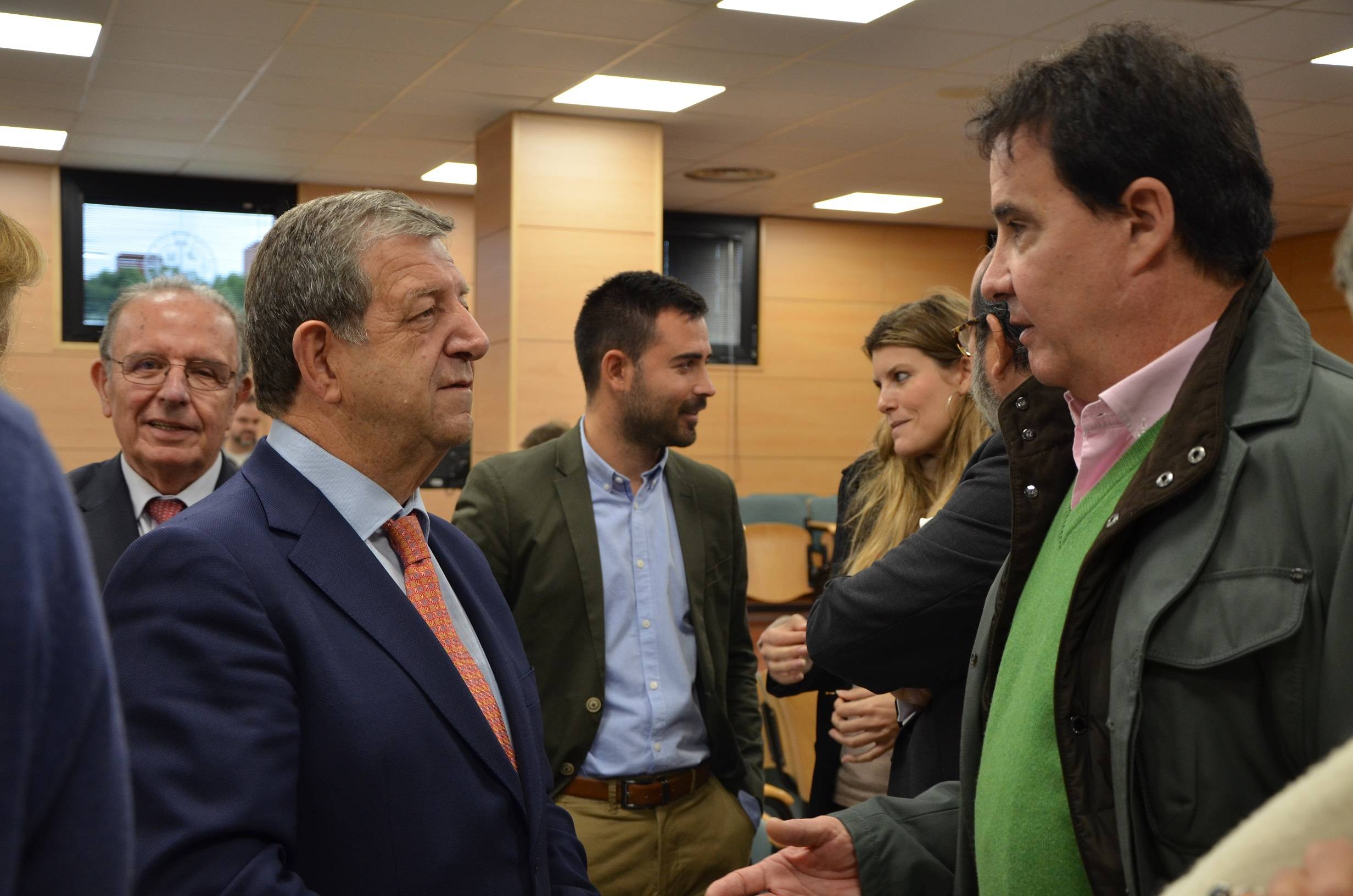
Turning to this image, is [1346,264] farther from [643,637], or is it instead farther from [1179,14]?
[1179,14]

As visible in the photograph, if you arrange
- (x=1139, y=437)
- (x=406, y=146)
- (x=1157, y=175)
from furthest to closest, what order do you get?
(x=406, y=146)
(x=1139, y=437)
(x=1157, y=175)

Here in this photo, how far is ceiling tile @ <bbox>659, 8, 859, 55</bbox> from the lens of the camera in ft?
19.6

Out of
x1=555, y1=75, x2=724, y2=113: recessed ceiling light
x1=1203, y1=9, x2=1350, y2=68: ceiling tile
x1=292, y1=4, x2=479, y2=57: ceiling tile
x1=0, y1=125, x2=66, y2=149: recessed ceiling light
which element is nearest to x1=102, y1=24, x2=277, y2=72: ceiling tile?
x1=292, y1=4, x2=479, y2=57: ceiling tile

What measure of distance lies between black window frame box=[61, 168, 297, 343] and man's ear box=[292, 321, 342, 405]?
8.83 metres

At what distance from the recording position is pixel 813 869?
166 centimetres

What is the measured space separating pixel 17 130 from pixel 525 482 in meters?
7.02

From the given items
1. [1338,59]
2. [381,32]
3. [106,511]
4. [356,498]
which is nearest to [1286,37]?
[1338,59]

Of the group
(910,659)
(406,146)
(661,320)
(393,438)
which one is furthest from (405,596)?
(406,146)

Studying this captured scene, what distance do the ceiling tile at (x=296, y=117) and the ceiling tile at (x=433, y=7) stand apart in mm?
2007

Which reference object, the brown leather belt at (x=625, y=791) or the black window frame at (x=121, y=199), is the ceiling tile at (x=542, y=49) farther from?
the brown leather belt at (x=625, y=791)

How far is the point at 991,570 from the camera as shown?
1.96 metres

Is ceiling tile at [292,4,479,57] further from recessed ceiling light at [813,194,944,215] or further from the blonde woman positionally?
recessed ceiling light at [813,194,944,215]

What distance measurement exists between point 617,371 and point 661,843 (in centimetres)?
130

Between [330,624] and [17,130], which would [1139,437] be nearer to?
[330,624]
